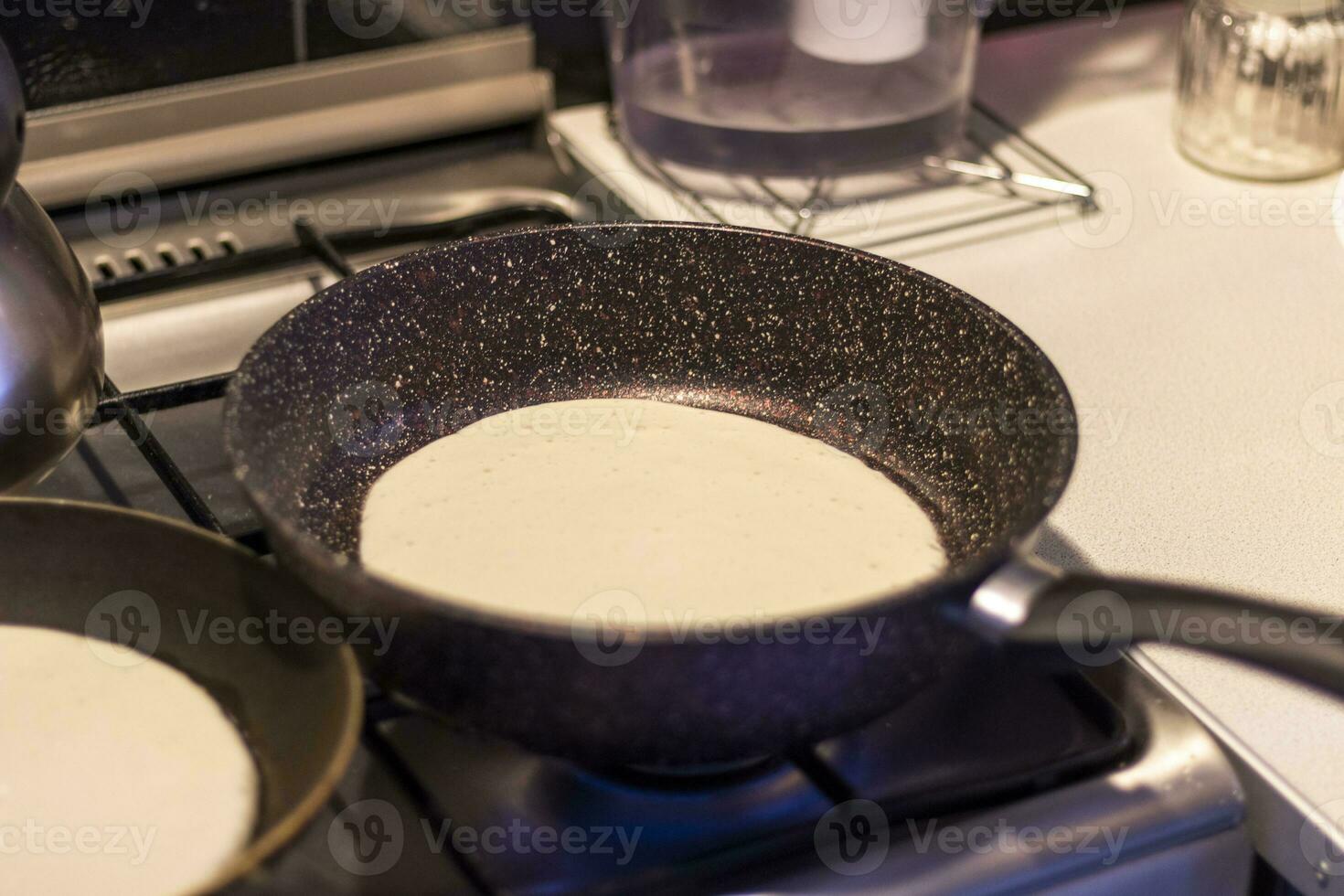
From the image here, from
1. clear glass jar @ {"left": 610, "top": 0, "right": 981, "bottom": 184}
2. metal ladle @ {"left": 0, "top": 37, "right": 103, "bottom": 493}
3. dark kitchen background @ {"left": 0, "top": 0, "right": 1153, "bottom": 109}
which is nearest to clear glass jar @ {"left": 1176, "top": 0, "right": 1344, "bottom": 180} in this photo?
clear glass jar @ {"left": 610, "top": 0, "right": 981, "bottom": 184}

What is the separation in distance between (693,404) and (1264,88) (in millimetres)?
465

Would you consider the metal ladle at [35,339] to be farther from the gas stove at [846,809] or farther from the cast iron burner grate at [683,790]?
the cast iron burner grate at [683,790]

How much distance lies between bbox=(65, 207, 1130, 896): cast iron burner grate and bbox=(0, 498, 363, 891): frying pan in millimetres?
34

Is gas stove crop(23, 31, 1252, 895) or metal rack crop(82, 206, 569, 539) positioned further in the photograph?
metal rack crop(82, 206, 569, 539)

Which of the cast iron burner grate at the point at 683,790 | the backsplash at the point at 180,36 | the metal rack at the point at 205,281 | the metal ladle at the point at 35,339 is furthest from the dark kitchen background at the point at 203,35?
the cast iron burner grate at the point at 683,790

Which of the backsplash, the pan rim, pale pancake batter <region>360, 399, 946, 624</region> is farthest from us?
the backsplash

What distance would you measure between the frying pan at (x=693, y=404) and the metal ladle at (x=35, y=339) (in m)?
0.09

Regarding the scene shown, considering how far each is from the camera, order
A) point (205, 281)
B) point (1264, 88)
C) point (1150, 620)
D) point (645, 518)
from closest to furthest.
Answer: point (1150, 620) < point (645, 518) < point (205, 281) < point (1264, 88)

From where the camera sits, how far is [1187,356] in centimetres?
75

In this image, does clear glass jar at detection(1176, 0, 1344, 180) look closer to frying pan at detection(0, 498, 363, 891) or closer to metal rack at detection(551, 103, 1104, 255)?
metal rack at detection(551, 103, 1104, 255)

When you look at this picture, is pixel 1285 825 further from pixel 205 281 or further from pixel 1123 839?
pixel 205 281

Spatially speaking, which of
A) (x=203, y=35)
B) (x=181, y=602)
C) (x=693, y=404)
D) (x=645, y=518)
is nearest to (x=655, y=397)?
(x=693, y=404)

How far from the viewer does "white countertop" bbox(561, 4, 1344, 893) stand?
0.53 meters

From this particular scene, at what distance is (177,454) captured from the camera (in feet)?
2.22
